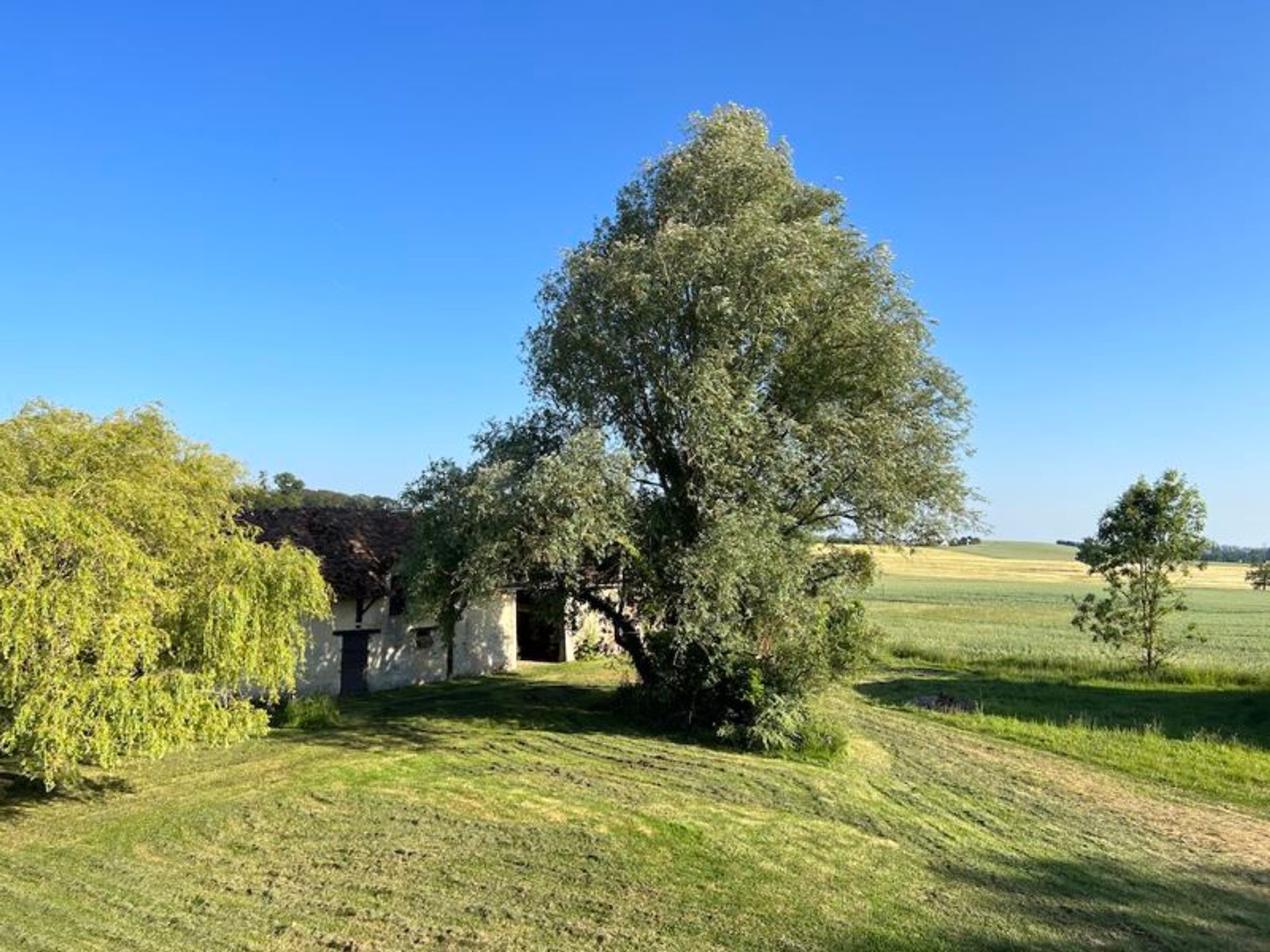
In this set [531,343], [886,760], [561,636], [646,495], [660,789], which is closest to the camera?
[660,789]

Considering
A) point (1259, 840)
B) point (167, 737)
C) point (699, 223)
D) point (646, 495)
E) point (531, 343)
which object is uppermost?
point (699, 223)

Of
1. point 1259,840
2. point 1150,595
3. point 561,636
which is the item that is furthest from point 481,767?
point 1150,595

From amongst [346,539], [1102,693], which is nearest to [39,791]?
[346,539]

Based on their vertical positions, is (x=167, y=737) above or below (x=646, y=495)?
below

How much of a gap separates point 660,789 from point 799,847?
3106mm

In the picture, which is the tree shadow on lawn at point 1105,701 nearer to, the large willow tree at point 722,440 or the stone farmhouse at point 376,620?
the large willow tree at point 722,440

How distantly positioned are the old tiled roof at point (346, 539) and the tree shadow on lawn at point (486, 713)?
327 cm

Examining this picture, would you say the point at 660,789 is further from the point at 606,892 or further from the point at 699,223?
the point at 699,223

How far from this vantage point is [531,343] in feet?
68.4

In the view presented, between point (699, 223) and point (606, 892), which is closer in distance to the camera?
point (606, 892)

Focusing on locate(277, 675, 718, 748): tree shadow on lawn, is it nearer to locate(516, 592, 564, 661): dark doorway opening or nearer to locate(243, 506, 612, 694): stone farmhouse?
locate(243, 506, 612, 694): stone farmhouse

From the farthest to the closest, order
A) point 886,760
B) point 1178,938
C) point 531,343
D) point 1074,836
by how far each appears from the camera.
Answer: point 531,343, point 886,760, point 1074,836, point 1178,938

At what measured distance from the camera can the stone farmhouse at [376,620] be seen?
897 inches

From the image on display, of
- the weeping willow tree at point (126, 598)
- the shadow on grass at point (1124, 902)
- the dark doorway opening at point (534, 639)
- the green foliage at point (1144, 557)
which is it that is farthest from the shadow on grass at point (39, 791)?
the green foliage at point (1144, 557)
